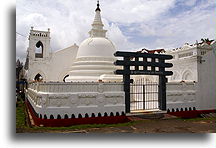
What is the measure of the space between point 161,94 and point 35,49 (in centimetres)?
1513

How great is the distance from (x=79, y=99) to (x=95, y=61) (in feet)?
21.2

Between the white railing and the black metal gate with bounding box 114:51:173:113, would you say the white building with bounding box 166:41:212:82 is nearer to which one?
the black metal gate with bounding box 114:51:173:113

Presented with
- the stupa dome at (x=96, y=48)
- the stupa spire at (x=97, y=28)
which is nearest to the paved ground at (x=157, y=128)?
the stupa dome at (x=96, y=48)

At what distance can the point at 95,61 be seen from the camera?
54.8ft

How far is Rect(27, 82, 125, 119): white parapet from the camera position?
10227mm

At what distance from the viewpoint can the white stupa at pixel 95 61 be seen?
15757 millimetres

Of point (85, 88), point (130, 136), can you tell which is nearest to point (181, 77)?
point (85, 88)

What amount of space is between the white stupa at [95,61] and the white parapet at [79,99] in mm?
3576

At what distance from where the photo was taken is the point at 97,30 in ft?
63.8

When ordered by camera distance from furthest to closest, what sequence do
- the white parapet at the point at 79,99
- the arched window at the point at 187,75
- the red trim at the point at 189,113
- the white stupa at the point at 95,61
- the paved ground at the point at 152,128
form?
1. the white stupa at the point at 95,61
2. the arched window at the point at 187,75
3. the red trim at the point at 189,113
4. the white parapet at the point at 79,99
5. the paved ground at the point at 152,128

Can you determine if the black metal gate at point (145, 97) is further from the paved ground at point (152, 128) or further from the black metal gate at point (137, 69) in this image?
the paved ground at point (152, 128)

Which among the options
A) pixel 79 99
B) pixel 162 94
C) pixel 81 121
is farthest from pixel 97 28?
pixel 81 121

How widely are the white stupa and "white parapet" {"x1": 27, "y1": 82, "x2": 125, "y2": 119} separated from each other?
358 centimetres

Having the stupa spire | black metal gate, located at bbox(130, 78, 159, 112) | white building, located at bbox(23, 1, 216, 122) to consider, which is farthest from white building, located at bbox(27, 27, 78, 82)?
black metal gate, located at bbox(130, 78, 159, 112)
